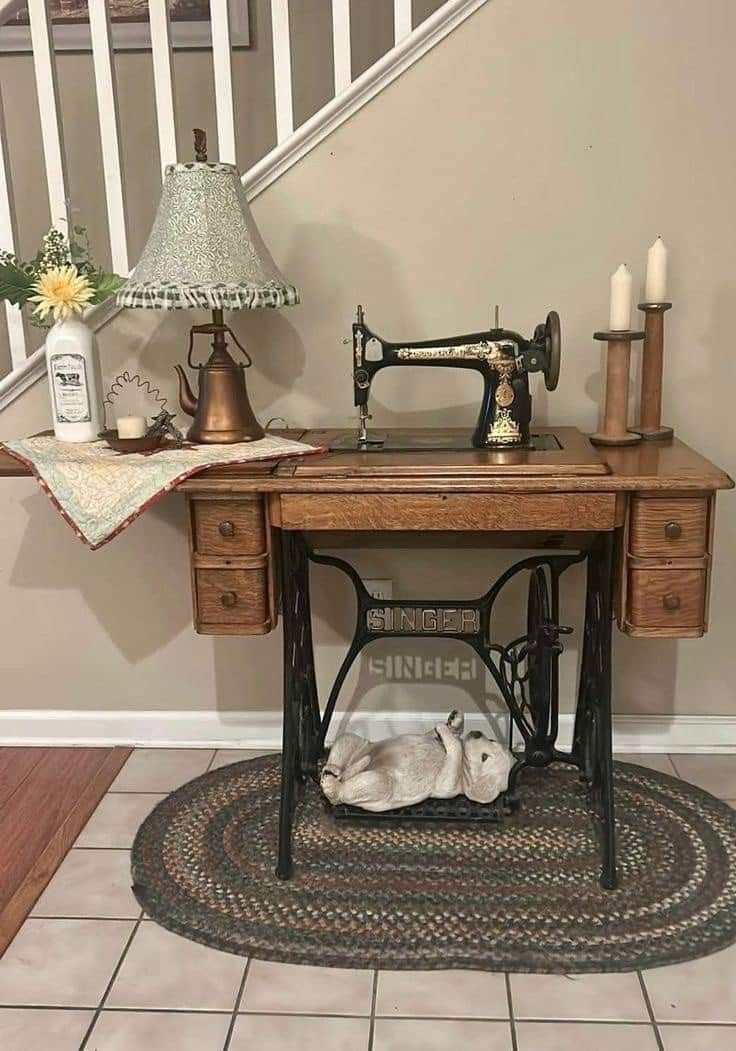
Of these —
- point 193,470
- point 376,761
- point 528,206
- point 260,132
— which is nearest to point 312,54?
point 260,132

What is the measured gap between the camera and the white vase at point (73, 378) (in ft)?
6.20

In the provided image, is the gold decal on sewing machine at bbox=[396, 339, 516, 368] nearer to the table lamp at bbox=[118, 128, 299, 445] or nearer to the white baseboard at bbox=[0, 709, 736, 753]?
the table lamp at bbox=[118, 128, 299, 445]

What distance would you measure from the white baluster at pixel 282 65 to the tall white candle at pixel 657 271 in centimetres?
78

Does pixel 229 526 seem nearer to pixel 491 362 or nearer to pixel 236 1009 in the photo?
pixel 491 362

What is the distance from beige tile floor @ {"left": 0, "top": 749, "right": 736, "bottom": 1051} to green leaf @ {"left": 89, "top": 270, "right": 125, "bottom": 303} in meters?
1.18

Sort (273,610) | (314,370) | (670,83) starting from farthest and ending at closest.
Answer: (314,370) < (670,83) < (273,610)

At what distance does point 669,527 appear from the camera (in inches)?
64.1

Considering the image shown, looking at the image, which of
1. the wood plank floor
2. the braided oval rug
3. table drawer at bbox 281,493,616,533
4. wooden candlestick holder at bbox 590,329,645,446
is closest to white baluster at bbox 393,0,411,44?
wooden candlestick holder at bbox 590,329,645,446

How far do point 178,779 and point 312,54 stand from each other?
180 centimetres

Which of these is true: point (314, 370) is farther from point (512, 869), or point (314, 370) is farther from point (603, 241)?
point (512, 869)

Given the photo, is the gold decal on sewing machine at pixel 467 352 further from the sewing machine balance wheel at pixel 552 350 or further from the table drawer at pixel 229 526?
the table drawer at pixel 229 526

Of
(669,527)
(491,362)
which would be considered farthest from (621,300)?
(669,527)

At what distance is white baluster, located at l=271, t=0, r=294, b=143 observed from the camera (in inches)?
77.2

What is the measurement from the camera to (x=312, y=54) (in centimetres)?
244
